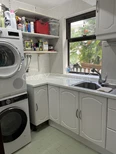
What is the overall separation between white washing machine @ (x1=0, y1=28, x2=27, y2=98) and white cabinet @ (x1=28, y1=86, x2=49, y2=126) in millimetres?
358

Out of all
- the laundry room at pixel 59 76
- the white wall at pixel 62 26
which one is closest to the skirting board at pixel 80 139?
the laundry room at pixel 59 76

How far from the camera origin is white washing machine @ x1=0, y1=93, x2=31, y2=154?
1.59 metres

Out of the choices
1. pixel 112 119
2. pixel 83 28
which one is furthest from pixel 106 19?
pixel 112 119

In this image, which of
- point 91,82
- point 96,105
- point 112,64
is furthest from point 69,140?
point 112,64

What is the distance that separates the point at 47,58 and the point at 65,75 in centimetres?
62

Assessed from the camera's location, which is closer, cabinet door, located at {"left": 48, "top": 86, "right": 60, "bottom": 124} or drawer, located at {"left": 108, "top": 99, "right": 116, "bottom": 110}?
drawer, located at {"left": 108, "top": 99, "right": 116, "bottom": 110}

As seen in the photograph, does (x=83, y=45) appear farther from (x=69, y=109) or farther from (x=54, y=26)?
(x=69, y=109)

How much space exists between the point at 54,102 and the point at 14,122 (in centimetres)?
73

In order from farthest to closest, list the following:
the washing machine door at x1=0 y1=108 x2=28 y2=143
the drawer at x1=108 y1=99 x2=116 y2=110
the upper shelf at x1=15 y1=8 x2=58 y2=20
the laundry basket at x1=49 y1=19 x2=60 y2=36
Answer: the laundry basket at x1=49 y1=19 x2=60 y2=36
the upper shelf at x1=15 y1=8 x2=58 y2=20
the washing machine door at x1=0 y1=108 x2=28 y2=143
the drawer at x1=108 y1=99 x2=116 y2=110

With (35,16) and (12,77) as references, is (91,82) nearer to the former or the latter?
(12,77)

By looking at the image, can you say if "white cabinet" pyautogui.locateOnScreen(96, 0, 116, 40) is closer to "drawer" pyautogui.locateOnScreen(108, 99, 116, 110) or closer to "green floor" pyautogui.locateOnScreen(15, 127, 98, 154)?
"drawer" pyautogui.locateOnScreen(108, 99, 116, 110)

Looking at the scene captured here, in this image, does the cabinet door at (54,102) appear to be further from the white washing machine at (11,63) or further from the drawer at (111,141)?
the drawer at (111,141)

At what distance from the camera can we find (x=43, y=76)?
9.05 ft

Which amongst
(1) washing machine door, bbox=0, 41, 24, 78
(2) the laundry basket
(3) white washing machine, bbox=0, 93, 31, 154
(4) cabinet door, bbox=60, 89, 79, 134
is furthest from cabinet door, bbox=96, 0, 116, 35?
(3) white washing machine, bbox=0, 93, 31, 154
